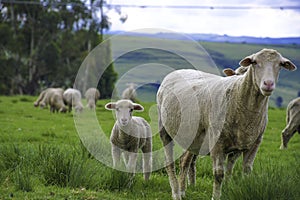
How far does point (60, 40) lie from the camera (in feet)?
148

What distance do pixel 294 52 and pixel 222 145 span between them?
130ft

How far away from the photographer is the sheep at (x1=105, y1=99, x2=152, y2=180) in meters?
7.88

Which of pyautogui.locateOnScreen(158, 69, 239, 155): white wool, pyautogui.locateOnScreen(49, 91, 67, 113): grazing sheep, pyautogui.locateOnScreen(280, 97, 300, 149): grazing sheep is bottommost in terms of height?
pyautogui.locateOnScreen(49, 91, 67, 113): grazing sheep

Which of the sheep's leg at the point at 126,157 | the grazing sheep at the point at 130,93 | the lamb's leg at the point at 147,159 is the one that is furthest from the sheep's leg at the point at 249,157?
the grazing sheep at the point at 130,93

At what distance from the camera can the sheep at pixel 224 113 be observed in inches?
207

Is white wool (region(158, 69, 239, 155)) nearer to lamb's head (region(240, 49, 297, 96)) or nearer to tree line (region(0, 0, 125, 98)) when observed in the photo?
lamb's head (region(240, 49, 297, 96))

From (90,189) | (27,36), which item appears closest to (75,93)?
(90,189)

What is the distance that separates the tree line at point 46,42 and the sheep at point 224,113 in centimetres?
3628

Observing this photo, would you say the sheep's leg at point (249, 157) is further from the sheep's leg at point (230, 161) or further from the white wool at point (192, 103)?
the white wool at point (192, 103)

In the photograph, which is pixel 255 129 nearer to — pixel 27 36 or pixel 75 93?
pixel 75 93

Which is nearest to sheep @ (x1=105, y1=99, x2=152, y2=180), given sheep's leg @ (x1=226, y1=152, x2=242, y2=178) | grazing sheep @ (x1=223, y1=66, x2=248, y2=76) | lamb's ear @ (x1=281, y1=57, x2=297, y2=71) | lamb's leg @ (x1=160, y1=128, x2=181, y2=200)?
lamb's leg @ (x1=160, y1=128, x2=181, y2=200)

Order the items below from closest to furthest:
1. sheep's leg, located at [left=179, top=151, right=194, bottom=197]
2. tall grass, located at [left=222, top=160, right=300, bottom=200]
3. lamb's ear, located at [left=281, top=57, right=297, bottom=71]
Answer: tall grass, located at [left=222, top=160, right=300, bottom=200] → lamb's ear, located at [left=281, top=57, right=297, bottom=71] → sheep's leg, located at [left=179, top=151, right=194, bottom=197]

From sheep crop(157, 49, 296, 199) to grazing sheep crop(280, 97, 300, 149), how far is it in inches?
249

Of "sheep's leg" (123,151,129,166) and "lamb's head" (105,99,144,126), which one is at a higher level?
"lamb's head" (105,99,144,126)
